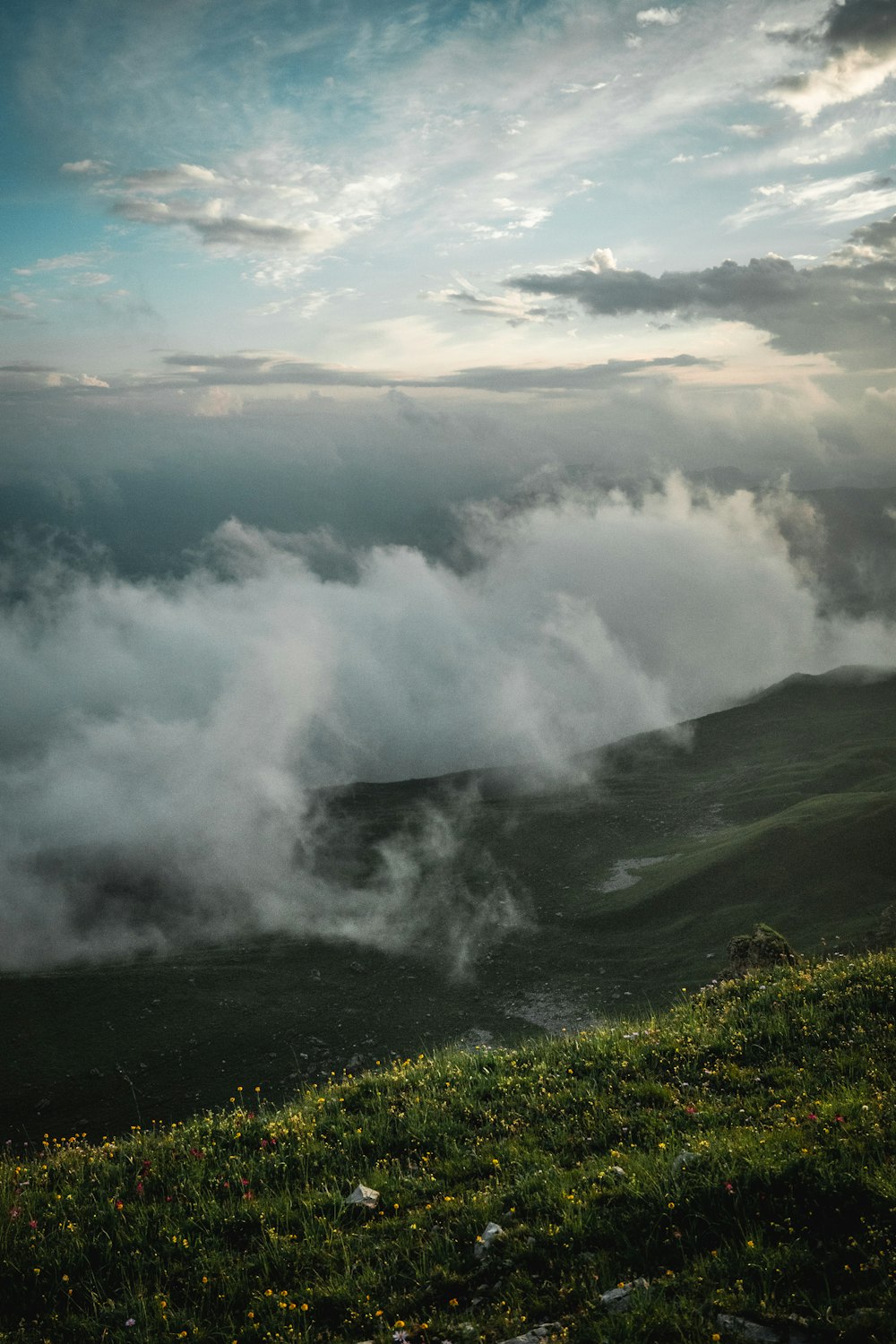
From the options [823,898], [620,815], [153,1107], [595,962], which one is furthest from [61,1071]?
[620,815]

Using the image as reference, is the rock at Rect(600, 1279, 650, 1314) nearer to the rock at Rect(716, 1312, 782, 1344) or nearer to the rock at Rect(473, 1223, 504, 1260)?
the rock at Rect(716, 1312, 782, 1344)

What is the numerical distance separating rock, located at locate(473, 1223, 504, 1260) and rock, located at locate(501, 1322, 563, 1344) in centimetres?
124

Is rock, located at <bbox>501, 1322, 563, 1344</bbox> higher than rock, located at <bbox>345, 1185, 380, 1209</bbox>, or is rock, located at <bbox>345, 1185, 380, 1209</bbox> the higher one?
rock, located at <bbox>501, 1322, 563, 1344</bbox>

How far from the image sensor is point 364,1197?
380 inches

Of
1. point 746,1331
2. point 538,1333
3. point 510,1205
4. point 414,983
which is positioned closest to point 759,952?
point 510,1205

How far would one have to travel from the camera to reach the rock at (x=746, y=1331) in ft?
21.3

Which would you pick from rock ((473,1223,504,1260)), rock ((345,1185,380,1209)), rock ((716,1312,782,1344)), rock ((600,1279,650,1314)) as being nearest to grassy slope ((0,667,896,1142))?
rock ((345,1185,380,1209))

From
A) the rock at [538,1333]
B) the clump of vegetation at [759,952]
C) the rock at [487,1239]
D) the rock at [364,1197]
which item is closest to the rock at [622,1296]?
the rock at [538,1333]

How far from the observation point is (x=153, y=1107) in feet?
267

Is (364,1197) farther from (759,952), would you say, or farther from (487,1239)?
(759,952)

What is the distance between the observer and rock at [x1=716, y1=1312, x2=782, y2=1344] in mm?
6488

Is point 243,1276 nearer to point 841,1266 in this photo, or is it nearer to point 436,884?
point 841,1266

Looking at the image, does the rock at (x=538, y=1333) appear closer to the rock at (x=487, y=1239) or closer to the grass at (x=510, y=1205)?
the grass at (x=510, y=1205)

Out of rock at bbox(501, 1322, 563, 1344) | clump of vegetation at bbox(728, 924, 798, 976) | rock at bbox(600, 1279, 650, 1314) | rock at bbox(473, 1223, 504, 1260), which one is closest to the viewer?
rock at bbox(501, 1322, 563, 1344)
